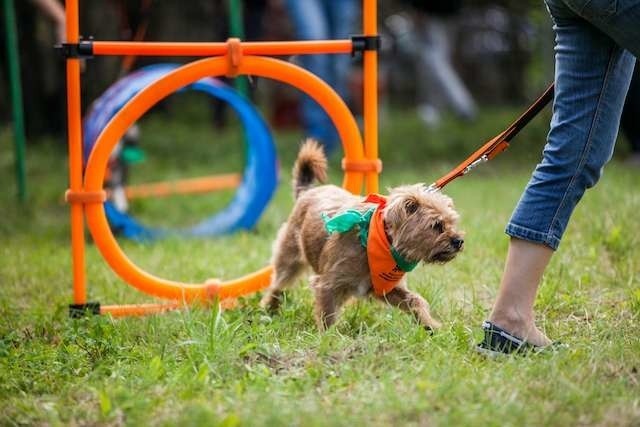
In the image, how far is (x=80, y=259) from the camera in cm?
420

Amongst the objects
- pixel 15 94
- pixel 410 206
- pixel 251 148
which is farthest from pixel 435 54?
pixel 410 206

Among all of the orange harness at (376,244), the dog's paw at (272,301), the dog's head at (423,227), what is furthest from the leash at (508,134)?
the dog's paw at (272,301)

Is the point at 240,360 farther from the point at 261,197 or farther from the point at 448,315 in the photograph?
the point at 261,197

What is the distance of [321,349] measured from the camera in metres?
3.31

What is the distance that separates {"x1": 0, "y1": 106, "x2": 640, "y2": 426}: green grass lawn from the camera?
2.81m

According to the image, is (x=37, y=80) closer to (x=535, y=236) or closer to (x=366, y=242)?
(x=366, y=242)

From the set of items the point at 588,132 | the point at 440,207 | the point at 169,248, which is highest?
the point at 588,132

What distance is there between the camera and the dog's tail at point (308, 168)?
171 inches

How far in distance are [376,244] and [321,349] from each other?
0.52 m

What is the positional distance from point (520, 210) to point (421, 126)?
311 inches

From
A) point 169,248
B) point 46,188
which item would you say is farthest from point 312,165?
point 46,188

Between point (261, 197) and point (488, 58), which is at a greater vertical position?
point (488, 58)

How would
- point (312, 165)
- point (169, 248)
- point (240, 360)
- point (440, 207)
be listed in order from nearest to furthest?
point (240, 360)
point (440, 207)
point (312, 165)
point (169, 248)

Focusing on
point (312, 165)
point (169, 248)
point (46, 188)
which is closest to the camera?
point (312, 165)
